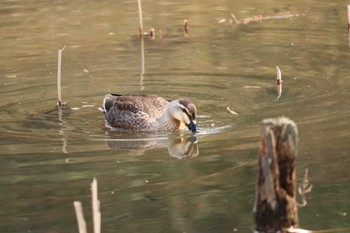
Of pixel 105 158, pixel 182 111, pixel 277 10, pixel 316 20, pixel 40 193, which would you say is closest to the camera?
pixel 40 193

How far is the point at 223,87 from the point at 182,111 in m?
2.14

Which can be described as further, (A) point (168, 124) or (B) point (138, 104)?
(B) point (138, 104)

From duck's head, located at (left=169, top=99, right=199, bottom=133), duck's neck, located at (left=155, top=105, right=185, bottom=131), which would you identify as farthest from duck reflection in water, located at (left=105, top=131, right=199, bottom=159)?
duck's neck, located at (left=155, top=105, right=185, bottom=131)

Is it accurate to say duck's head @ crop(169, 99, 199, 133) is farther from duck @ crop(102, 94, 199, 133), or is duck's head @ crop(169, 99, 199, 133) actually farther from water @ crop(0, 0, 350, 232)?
water @ crop(0, 0, 350, 232)

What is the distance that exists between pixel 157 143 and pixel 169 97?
7.52 feet

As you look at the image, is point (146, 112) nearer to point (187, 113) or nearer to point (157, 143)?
point (187, 113)

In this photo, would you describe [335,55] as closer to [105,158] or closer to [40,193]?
[105,158]

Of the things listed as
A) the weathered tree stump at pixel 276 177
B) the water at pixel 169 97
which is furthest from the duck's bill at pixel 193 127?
the weathered tree stump at pixel 276 177

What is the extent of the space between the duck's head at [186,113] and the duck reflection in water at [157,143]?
0.15 meters

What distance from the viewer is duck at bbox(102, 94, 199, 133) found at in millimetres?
12656

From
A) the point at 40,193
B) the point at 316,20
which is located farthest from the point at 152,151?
the point at 316,20

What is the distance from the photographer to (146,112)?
13062mm

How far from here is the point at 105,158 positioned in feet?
36.3

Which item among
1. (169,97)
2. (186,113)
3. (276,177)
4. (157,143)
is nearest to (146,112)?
(186,113)
